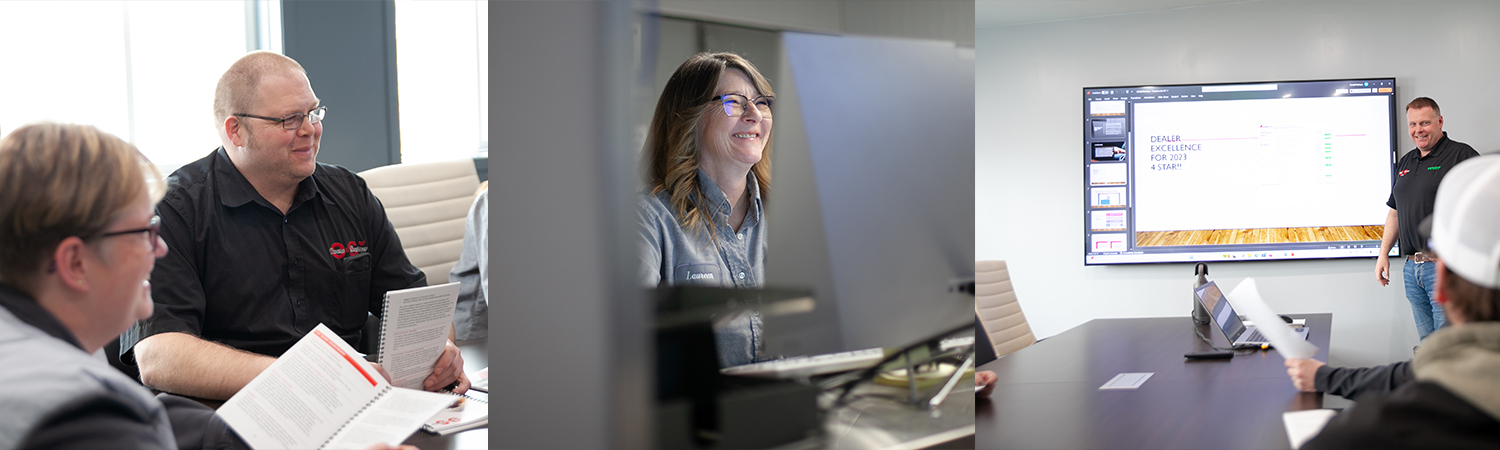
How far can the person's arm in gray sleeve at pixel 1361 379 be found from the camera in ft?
4.75

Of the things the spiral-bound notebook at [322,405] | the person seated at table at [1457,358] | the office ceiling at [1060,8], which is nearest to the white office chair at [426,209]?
the spiral-bound notebook at [322,405]

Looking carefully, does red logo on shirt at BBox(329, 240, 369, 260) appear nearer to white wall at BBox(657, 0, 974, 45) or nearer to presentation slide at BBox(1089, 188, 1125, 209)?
white wall at BBox(657, 0, 974, 45)

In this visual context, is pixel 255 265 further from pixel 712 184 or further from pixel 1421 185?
pixel 1421 185

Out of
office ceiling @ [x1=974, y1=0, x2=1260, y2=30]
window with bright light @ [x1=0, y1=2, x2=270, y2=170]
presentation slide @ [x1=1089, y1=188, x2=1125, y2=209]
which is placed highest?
office ceiling @ [x1=974, y1=0, x2=1260, y2=30]

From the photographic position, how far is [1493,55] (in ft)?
15.1

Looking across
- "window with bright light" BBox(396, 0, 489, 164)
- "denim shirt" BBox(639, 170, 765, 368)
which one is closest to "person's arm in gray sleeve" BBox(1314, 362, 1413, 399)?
"denim shirt" BBox(639, 170, 765, 368)

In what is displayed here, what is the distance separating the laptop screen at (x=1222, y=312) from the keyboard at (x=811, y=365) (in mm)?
1977

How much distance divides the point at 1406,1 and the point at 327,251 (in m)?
5.54

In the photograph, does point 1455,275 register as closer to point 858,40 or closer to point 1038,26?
point 858,40

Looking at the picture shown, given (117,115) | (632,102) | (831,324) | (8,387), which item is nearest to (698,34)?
(632,102)

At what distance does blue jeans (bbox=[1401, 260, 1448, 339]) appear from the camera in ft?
13.9

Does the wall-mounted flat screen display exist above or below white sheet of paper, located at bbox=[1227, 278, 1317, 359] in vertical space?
above

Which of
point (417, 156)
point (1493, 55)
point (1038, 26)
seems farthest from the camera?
point (1038, 26)

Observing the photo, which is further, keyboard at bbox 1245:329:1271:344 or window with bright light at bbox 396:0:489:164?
window with bright light at bbox 396:0:489:164
